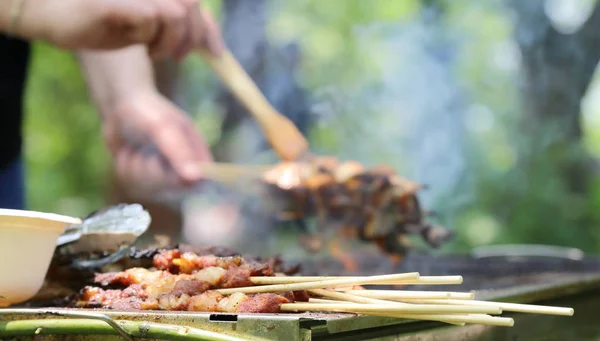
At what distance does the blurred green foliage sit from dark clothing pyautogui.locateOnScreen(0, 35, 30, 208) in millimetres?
2443

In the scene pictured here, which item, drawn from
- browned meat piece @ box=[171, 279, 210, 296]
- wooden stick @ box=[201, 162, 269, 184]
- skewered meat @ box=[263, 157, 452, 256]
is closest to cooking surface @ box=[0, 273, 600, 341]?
browned meat piece @ box=[171, 279, 210, 296]

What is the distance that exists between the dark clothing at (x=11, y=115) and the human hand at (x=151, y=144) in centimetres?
103

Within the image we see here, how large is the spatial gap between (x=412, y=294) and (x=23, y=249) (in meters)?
1.26

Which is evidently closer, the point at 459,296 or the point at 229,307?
the point at 459,296

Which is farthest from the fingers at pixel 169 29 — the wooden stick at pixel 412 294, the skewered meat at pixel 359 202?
the wooden stick at pixel 412 294

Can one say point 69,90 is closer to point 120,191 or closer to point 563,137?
point 120,191

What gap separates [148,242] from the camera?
2900 mm

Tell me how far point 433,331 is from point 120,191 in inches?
223

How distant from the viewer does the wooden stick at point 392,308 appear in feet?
5.33

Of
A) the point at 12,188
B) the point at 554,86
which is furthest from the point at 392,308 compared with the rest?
the point at 554,86

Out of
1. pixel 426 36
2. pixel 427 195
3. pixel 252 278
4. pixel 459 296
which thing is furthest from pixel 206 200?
pixel 459 296

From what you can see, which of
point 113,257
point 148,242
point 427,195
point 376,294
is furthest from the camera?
point 427,195

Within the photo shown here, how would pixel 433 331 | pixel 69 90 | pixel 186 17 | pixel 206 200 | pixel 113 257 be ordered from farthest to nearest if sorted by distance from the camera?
pixel 69 90
pixel 206 200
pixel 186 17
pixel 113 257
pixel 433 331

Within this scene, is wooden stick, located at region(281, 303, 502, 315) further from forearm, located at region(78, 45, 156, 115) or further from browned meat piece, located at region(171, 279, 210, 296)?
forearm, located at region(78, 45, 156, 115)
